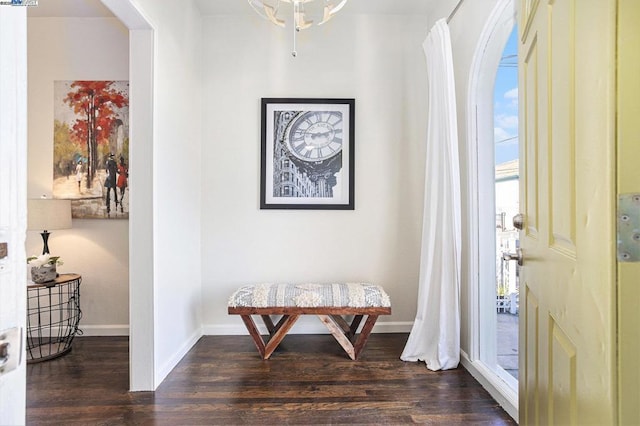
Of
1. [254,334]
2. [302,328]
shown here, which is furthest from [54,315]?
[302,328]

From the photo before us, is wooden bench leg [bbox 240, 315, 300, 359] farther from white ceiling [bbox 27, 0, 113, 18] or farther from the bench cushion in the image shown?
white ceiling [bbox 27, 0, 113, 18]

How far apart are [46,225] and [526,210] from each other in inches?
123

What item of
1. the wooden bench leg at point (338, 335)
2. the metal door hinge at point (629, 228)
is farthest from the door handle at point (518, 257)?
the wooden bench leg at point (338, 335)

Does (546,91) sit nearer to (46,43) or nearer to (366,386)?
(366,386)

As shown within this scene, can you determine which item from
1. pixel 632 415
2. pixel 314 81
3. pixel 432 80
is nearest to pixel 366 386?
pixel 632 415

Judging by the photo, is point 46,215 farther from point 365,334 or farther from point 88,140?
point 365,334

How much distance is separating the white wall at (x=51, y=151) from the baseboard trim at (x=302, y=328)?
0.77 m

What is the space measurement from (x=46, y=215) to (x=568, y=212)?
3214 millimetres

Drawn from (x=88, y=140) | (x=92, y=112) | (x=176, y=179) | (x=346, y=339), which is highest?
(x=92, y=112)

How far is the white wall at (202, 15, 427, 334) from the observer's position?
306 cm

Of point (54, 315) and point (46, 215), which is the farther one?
point (54, 315)

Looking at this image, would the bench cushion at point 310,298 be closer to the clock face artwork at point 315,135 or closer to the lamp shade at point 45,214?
the clock face artwork at point 315,135

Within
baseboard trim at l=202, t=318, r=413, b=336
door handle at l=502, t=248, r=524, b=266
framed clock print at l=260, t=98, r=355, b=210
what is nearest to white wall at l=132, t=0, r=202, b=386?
baseboard trim at l=202, t=318, r=413, b=336

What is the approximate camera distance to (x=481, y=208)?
2.29 m
